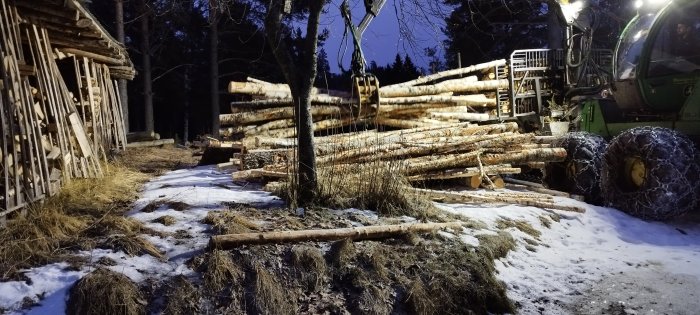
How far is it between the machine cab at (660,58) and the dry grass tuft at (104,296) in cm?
684

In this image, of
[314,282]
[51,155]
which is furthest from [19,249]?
[51,155]

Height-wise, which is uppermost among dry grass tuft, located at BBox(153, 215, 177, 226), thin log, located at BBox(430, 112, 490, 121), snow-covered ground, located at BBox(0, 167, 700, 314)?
thin log, located at BBox(430, 112, 490, 121)

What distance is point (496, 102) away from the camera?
11.7m

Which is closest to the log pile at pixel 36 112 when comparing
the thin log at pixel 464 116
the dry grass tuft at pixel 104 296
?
the dry grass tuft at pixel 104 296

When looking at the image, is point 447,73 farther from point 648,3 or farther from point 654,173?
point 654,173

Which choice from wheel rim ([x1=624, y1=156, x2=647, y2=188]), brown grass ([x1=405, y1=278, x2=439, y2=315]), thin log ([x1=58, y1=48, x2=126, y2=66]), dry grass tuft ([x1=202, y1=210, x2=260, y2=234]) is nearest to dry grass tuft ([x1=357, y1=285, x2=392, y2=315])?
brown grass ([x1=405, y1=278, x2=439, y2=315])

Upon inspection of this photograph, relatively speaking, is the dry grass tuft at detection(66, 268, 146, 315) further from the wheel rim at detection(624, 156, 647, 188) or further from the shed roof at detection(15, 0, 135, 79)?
the wheel rim at detection(624, 156, 647, 188)

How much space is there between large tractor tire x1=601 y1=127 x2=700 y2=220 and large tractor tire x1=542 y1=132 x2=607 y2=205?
664 mm

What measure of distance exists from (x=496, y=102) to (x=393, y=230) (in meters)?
7.73

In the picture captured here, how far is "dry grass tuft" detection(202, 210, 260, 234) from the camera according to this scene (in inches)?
178

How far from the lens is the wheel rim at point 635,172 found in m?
6.73

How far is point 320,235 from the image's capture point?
4.52 m

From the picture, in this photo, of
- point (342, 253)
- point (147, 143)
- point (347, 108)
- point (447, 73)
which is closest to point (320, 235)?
point (342, 253)

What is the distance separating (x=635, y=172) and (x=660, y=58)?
5.47 ft
